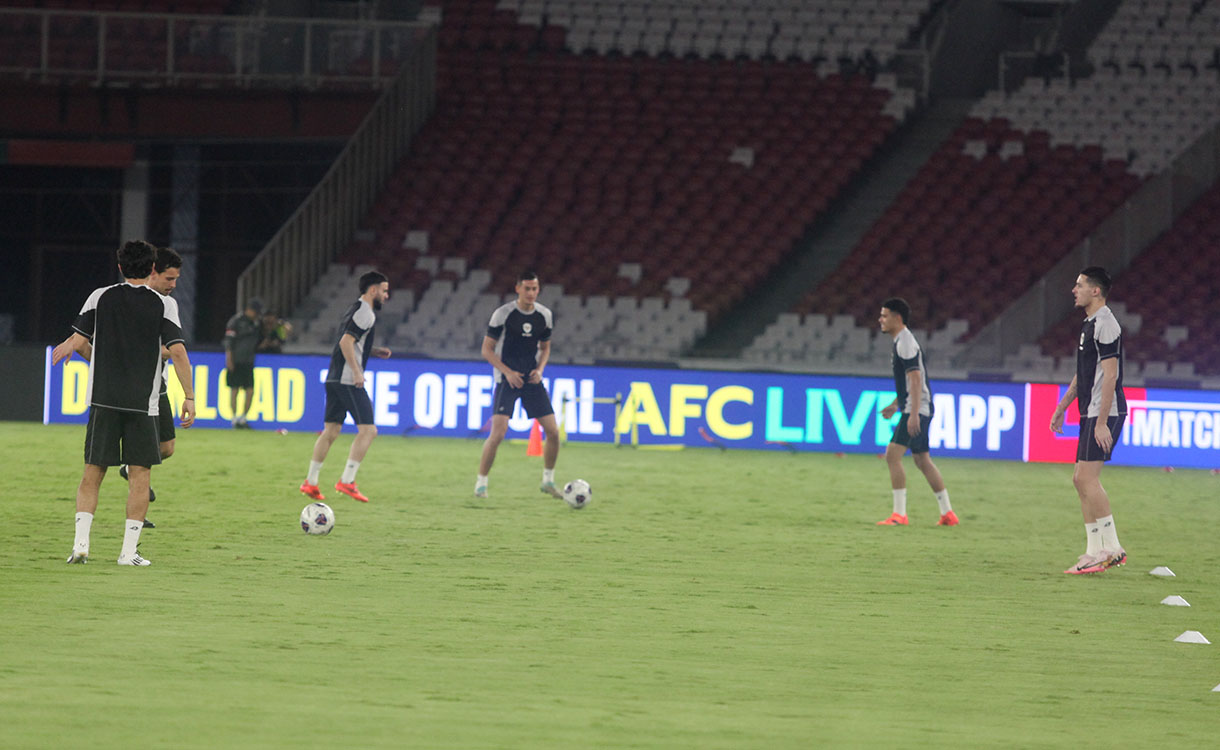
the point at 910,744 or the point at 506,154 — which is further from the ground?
the point at 506,154

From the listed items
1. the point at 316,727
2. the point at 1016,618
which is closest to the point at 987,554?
the point at 1016,618

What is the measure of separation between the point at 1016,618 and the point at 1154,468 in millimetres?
13495

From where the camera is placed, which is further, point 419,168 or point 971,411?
point 419,168

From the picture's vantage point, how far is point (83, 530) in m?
9.64

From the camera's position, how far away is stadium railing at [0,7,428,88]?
26672 mm

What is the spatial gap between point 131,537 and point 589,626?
11.1 ft

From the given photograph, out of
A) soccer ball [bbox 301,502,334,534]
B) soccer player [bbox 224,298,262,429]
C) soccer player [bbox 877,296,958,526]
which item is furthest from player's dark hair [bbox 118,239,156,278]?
soccer player [bbox 224,298,262,429]

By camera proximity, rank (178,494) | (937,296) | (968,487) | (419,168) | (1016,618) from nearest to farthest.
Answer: (1016,618) < (178,494) < (968,487) < (937,296) < (419,168)

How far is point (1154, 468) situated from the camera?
69.9 ft

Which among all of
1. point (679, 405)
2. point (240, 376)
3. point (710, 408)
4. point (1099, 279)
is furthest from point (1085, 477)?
point (240, 376)

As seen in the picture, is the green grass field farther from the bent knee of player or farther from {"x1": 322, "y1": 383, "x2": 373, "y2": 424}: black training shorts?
{"x1": 322, "y1": 383, "x2": 373, "y2": 424}: black training shorts

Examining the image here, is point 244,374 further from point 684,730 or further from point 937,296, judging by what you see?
point 684,730

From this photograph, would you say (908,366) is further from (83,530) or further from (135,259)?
(83,530)

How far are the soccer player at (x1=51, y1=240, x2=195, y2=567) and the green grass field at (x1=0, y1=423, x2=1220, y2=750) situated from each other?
0.75m
